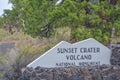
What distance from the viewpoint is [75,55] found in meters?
11.2

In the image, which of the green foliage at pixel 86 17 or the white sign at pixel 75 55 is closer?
the white sign at pixel 75 55

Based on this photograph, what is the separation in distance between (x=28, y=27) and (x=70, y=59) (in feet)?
25.4

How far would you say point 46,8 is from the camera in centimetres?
1786

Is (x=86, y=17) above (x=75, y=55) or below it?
above

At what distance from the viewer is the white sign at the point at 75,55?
10930 mm

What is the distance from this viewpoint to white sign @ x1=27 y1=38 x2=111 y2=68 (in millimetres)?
10930

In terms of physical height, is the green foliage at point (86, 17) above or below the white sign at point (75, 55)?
above

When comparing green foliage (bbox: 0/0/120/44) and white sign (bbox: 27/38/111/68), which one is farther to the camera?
green foliage (bbox: 0/0/120/44)

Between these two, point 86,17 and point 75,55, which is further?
point 86,17

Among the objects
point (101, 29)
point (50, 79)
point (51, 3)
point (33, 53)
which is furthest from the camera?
point (51, 3)

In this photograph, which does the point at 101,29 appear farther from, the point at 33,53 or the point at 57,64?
the point at 57,64

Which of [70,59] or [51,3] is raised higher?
[51,3]

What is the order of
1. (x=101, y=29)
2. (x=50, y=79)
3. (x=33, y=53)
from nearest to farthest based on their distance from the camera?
(x=50, y=79) → (x=33, y=53) → (x=101, y=29)

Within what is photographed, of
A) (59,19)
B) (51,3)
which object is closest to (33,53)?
(59,19)
